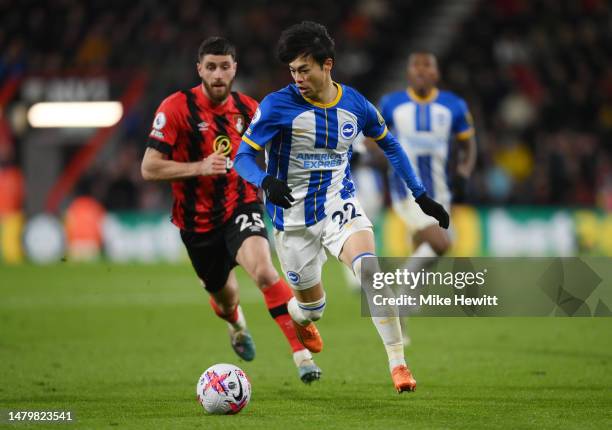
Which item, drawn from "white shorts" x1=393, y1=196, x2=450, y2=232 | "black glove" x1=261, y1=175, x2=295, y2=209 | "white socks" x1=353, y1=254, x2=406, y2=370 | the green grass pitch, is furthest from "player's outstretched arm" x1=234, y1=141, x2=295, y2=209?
"white shorts" x1=393, y1=196, x2=450, y2=232

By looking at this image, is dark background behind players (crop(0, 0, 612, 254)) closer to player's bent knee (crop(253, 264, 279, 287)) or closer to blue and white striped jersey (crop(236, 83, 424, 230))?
player's bent knee (crop(253, 264, 279, 287))

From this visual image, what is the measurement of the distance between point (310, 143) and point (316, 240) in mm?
690

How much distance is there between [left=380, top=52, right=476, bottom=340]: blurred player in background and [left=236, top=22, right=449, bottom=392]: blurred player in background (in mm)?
3040

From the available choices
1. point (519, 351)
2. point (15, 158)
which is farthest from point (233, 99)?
point (15, 158)

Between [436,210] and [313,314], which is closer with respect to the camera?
[436,210]

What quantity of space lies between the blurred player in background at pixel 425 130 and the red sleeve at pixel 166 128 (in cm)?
287

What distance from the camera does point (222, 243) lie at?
8039mm

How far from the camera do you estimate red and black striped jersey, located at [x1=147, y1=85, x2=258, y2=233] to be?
25.6 ft

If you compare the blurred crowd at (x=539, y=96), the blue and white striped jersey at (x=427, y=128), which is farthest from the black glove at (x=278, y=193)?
the blurred crowd at (x=539, y=96)

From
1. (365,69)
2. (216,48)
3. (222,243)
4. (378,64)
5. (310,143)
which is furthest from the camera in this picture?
(378,64)

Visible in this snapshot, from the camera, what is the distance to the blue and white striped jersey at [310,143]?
6.72 m

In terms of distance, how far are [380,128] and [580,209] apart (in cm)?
1409

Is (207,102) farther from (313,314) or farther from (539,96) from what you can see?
(539,96)

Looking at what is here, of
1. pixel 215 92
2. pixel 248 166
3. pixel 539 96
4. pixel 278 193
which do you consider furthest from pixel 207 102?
pixel 539 96
